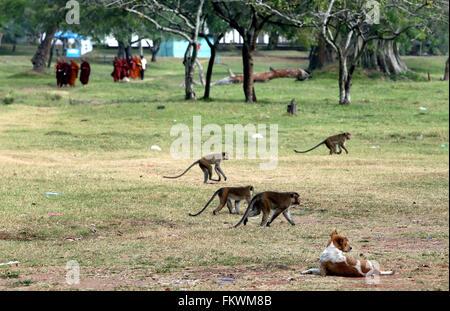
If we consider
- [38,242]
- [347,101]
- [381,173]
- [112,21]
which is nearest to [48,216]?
[38,242]

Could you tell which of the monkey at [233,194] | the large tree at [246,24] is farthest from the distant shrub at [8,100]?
the monkey at [233,194]

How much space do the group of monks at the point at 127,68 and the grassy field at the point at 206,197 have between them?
13.5m

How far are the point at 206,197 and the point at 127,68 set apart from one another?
34.2m

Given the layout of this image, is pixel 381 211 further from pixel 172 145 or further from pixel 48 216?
pixel 172 145

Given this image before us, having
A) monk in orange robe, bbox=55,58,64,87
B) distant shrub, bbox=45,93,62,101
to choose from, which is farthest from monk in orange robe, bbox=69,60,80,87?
distant shrub, bbox=45,93,62,101

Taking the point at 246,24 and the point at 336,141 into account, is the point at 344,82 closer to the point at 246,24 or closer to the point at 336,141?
the point at 246,24

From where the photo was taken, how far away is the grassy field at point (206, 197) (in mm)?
7938

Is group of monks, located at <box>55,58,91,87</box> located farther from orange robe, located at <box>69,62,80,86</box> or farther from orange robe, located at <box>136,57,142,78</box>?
orange robe, located at <box>136,57,142,78</box>

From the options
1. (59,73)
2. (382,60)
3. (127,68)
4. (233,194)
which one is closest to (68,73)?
(59,73)

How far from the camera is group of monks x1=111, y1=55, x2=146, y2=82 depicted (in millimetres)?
45625

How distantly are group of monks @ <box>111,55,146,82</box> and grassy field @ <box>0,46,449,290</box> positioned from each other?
530 inches

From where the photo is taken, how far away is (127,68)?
4681 centimetres

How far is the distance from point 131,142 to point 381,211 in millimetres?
11181

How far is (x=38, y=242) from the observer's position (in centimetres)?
1019
